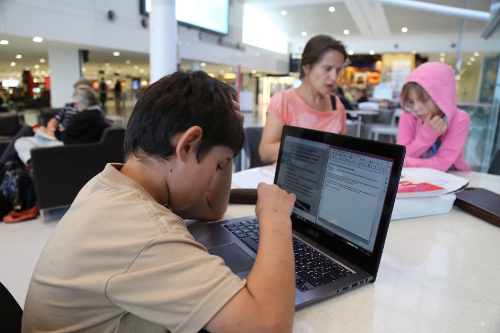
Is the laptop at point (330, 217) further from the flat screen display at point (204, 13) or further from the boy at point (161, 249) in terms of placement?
the flat screen display at point (204, 13)


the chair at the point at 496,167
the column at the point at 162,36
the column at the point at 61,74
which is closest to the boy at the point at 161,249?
the chair at the point at 496,167

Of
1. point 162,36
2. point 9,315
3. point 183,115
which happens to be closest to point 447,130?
point 183,115

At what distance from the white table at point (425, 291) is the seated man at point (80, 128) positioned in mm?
3209

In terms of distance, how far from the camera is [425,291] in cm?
72

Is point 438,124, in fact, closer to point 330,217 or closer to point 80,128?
point 330,217

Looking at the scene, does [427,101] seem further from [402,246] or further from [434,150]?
[402,246]

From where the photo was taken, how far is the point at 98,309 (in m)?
0.57

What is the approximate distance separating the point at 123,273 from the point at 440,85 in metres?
1.73

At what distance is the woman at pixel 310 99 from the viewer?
180cm

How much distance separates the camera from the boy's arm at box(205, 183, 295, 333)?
491mm

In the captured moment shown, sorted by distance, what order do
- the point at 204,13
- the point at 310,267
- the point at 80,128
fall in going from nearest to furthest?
the point at 310,267, the point at 80,128, the point at 204,13

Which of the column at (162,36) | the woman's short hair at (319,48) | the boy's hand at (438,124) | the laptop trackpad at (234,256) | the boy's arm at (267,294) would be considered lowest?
the laptop trackpad at (234,256)

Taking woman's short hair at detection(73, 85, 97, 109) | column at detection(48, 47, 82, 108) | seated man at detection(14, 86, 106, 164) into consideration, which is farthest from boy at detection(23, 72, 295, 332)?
column at detection(48, 47, 82, 108)

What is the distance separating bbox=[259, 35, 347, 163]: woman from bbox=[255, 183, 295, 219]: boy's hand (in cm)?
92
